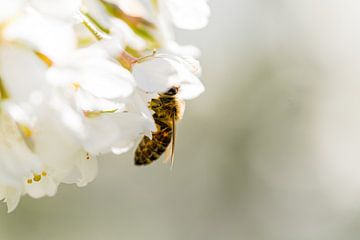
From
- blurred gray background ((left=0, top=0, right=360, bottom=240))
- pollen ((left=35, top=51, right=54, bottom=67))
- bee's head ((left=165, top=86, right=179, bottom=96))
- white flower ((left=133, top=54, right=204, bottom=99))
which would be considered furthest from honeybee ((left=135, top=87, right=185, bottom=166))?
blurred gray background ((left=0, top=0, right=360, bottom=240))

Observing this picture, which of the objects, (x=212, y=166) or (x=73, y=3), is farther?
(x=212, y=166)

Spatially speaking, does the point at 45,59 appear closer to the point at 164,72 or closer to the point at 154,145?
the point at 164,72

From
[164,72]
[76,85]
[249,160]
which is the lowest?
[76,85]

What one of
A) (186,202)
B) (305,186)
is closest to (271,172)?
(305,186)

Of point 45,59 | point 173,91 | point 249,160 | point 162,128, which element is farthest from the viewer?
Answer: point 249,160

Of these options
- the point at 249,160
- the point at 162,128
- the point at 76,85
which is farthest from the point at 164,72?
the point at 249,160

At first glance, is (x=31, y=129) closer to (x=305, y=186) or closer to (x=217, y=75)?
(x=305, y=186)
